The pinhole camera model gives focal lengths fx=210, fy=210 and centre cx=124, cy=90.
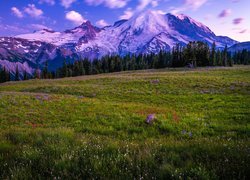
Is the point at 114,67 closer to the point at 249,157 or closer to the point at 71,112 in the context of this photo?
the point at 71,112

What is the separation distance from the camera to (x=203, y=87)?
32.8 m

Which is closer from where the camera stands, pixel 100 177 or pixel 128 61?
pixel 100 177

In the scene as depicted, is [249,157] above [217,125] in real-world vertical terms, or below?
above

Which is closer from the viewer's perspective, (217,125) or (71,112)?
(217,125)

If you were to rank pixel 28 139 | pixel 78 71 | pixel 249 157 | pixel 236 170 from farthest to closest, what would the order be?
pixel 78 71, pixel 28 139, pixel 249 157, pixel 236 170

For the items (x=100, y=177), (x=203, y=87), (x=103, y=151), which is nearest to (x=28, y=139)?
(x=103, y=151)

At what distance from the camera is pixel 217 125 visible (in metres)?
13.4

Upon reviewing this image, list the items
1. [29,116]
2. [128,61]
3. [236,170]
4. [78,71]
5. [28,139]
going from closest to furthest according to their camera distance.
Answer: [236,170], [28,139], [29,116], [78,71], [128,61]

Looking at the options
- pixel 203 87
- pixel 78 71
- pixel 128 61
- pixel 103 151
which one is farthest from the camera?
pixel 128 61

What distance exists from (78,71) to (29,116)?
123019 mm

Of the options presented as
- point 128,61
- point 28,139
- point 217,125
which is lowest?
point 217,125

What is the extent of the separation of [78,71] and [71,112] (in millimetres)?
122300

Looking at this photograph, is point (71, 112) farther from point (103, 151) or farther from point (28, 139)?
point (103, 151)

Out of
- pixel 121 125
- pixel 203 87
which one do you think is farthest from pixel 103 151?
pixel 203 87
